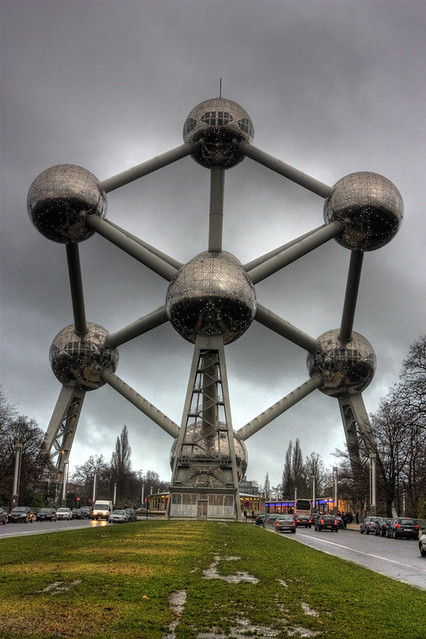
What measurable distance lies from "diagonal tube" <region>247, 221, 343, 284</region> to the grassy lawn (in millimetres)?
31897

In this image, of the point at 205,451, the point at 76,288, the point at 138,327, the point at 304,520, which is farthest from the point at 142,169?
the point at 304,520

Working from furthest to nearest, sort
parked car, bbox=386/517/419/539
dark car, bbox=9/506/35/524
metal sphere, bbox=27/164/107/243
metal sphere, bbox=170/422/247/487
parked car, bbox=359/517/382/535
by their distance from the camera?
metal sphere, bbox=27/164/107/243 → metal sphere, bbox=170/422/247/487 → dark car, bbox=9/506/35/524 → parked car, bbox=359/517/382/535 → parked car, bbox=386/517/419/539

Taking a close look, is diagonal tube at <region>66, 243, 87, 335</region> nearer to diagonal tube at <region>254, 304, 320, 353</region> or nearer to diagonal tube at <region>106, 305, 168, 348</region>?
diagonal tube at <region>106, 305, 168, 348</region>

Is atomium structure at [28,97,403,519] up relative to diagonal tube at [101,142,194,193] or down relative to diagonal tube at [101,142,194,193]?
down

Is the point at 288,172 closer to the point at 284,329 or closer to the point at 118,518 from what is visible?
the point at 284,329

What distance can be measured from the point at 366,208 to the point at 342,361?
13.0 metres

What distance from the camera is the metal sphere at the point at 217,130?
153 feet

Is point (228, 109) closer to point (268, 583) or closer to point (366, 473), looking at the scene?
point (366, 473)

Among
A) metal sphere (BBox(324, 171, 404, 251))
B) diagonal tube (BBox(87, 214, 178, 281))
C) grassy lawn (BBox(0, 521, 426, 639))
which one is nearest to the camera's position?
grassy lawn (BBox(0, 521, 426, 639))

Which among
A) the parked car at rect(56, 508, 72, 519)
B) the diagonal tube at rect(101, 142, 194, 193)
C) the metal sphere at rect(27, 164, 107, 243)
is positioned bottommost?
the parked car at rect(56, 508, 72, 519)

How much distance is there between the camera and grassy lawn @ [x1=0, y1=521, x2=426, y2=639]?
6.23 meters

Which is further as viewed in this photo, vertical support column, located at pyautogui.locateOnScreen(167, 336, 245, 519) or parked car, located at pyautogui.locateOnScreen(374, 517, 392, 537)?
vertical support column, located at pyautogui.locateOnScreen(167, 336, 245, 519)

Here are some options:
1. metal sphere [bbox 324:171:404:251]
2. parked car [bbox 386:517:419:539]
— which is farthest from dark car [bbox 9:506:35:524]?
metal sphere [bbox 324:171:404:251]

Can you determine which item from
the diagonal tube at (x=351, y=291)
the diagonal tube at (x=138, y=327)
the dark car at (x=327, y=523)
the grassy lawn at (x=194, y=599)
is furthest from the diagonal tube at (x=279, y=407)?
the grassy lawn at (x=194, y=599)
